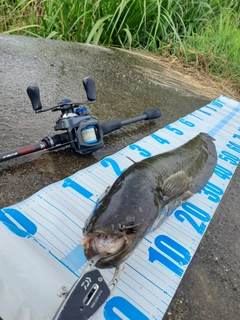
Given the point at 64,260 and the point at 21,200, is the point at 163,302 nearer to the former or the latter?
the point at 64,260

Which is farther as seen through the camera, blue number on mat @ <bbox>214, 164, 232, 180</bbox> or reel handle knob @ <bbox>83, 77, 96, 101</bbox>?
blue number on mat @ <bbox>214, 164, 232, 180</bbox>

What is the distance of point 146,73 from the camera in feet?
13.8

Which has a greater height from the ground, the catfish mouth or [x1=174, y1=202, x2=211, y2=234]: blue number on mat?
the catfish mouth

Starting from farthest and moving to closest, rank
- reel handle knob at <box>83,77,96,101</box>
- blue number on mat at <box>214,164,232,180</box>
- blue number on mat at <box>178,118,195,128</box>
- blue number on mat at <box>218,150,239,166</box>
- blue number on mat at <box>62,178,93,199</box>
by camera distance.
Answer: blue number on mat at <box>178,118,195,128</box> → blue number on mat at <box>218,150,239,166</box> → blue number on mat at <box>214,164,232,180</box> → reel handle knob at <box>83,77,96,101</box> → blue number on mat at <box>62,178,93,199</box>

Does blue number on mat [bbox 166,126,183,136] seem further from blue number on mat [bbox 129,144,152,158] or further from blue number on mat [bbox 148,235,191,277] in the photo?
blue number on mat [bbox 148,235,191,277]

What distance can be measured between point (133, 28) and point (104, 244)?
15.7 feet

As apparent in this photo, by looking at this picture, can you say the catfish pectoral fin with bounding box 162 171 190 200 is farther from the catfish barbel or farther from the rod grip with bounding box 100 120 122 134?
the rod grip with bounding box 100 120 122 134

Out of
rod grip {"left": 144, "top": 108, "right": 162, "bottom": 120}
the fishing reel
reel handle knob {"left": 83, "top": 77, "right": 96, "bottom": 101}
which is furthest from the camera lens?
rod grip {"left": 144, "top": 108, "right": 162, "bottom": 120}

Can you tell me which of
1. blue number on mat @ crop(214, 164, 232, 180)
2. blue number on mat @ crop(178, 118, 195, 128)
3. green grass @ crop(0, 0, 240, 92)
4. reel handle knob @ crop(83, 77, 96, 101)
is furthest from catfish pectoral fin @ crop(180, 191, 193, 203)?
green grass @ crop(0, 0, 240, 92)

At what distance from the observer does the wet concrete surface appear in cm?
158

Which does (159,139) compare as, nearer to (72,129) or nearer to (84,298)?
(72,129)

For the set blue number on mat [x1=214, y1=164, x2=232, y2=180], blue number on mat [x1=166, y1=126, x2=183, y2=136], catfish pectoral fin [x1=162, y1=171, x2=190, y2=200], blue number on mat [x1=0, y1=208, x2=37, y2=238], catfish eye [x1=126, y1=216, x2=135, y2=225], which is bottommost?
blue number on mat [x1=214, y1=164, x2=232, y2=180]

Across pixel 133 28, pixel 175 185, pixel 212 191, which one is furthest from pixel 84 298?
pixel 133 28

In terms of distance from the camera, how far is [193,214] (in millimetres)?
1909
